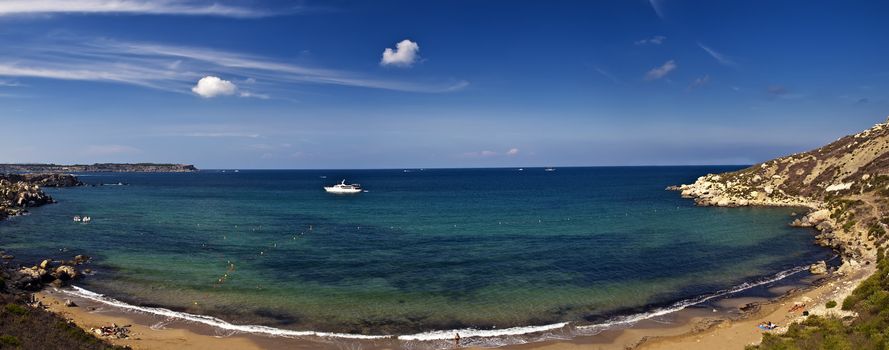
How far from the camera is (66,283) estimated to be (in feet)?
132

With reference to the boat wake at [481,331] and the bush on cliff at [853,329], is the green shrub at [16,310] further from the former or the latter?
the bush on cliff at [853,329]

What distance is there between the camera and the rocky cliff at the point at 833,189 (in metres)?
51.0

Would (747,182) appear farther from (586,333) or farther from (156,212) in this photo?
(156,212)

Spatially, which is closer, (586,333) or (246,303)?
(586,333)

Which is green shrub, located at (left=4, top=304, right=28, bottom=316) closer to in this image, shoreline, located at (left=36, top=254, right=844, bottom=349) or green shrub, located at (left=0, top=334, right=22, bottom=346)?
shoreline, located at (left=36, top=254, right=844, bottom=349)

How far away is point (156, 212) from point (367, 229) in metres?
49.3

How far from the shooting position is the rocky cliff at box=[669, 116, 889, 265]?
167 ft

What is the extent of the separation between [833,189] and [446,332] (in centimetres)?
8185

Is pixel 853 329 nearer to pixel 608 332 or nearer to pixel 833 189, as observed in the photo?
pixel 608 332

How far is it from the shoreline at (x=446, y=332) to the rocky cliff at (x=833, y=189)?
63.4 ft

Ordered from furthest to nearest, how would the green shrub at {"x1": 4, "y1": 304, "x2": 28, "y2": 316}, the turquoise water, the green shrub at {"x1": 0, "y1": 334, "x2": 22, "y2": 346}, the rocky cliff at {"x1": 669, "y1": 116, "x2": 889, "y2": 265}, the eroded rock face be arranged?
1. the rocky cliff at {"x1": 669, "y1": 116, "x2": 889, "y2": 265}
2. the eroded rock face
3. the turquoise water
4. the green shrub at {"x1": 4, "y1": 304, "x2": 28, "y2": 316}
5. the green shrub at {"x1": 0, "y1": 334, "x2": 22, "y2": 346}

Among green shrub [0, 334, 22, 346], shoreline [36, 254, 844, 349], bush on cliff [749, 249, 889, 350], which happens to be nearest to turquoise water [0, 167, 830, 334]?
shoreline [36, 254, 844, 349]

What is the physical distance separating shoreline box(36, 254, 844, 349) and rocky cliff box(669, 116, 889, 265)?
19.3 metres

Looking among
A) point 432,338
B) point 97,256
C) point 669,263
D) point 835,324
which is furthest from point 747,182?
point 97,256
